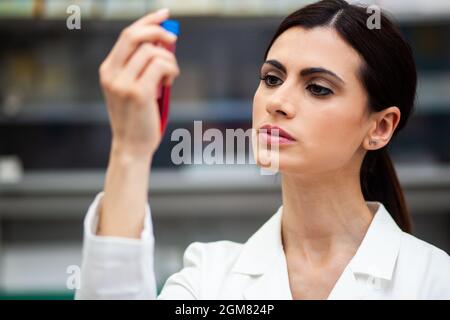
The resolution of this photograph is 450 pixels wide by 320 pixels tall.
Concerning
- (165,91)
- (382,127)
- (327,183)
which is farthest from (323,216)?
(165,91)

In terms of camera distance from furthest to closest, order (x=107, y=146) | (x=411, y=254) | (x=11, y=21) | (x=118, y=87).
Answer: (x=107, y=146) → (x=11, y=21) → (x=411, y=254) → (x=118, y=87)

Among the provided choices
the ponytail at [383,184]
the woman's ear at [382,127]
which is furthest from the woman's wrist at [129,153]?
the ponytail at [383,184]

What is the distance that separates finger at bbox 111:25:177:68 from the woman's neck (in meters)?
0.45

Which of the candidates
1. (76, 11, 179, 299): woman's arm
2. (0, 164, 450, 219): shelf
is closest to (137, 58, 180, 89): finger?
(76, 11, 179, 299): woman's arm

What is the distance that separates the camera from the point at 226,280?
1181 millimetres

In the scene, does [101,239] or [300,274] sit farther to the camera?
[300,274]

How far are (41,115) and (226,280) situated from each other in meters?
2.34

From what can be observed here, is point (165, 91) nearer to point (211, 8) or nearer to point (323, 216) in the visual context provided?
point (323, 216)

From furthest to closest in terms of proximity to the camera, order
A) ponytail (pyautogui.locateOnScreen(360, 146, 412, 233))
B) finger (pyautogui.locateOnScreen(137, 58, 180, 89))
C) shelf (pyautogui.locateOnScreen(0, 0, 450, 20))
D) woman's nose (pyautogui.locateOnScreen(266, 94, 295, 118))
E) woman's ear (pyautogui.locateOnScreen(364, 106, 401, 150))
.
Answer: shelf (pyautogui.locateOnScreen(0, 0, 450, 20))
ponytail (pyautogui.locateOnScreen(360, 146, 412, 233))
woman's ear (pyautogui.locateOnScreen(364, 106, 401, 150))
woman's nose (pyautogui.locateOnScreen(266, 94, 295, 118))
finger (pyautogui.locateOnScreen(137, 58, 180, 89))

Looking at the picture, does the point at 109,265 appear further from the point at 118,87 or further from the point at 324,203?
the point at 324,203

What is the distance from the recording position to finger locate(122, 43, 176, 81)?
2.63 ft

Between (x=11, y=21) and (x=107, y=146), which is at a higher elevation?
(x=11, y=21)

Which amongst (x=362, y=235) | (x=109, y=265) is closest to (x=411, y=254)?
(x=362, y=235)

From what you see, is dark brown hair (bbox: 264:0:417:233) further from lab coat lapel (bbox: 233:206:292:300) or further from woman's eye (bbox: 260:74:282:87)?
lab coat lapel (bbox: 233:206:292:300)
